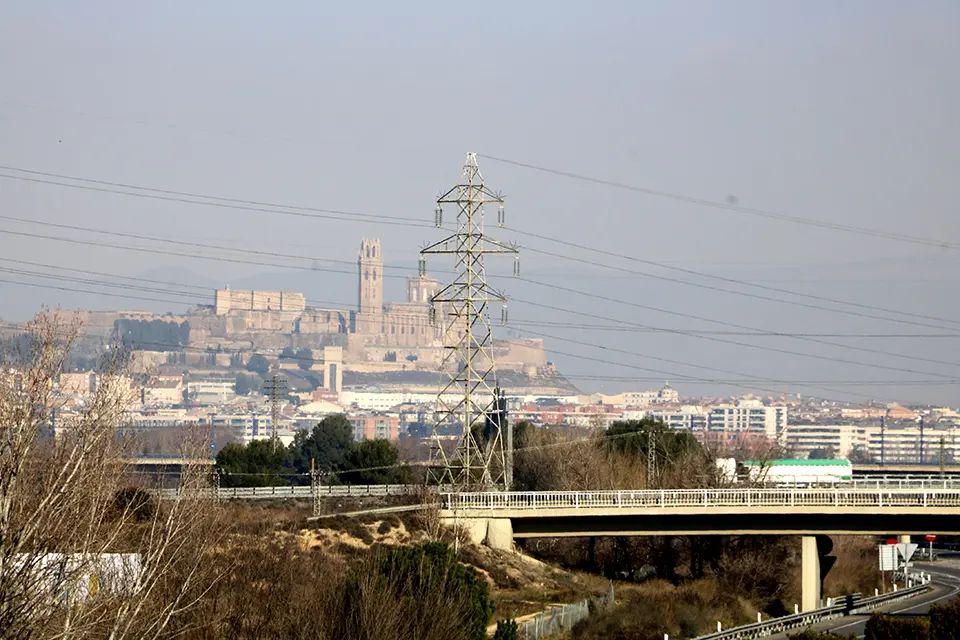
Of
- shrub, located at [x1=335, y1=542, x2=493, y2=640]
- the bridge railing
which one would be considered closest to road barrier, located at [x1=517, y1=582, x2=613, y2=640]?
shrub, located at [x1=335, y1=542, x2=493, y2=640]

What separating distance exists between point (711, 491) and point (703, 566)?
1409cm

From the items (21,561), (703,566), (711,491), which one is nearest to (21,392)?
(21,561)

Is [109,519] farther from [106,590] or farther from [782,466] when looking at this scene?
[782,466]

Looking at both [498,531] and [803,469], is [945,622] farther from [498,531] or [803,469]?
[803,469]

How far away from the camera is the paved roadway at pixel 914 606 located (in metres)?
51.4

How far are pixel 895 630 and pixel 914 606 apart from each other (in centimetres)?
1631

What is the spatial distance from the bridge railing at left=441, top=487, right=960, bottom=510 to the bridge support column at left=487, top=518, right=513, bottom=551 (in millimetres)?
561

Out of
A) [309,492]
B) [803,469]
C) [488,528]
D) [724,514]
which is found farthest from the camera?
[803,469]

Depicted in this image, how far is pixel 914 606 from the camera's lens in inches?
2351

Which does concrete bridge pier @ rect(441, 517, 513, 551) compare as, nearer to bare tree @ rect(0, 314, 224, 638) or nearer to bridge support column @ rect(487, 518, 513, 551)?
bridge support column @ rect(487, 518, 513, 551)

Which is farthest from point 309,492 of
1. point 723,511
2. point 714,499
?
point 723,511

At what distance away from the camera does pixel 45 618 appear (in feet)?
67.1

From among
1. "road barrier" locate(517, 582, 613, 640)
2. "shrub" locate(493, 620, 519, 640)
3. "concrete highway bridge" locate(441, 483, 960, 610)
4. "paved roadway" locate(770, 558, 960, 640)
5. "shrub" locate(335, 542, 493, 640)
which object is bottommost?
"paved roadway" locate(770, 558, 960, 640)

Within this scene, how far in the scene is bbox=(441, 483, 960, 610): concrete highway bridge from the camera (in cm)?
5812
